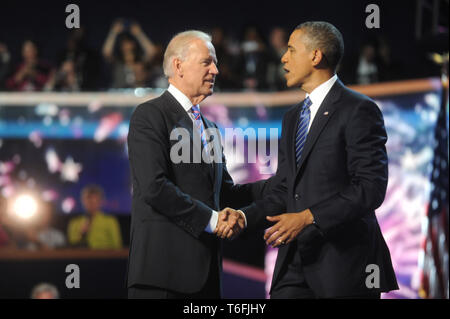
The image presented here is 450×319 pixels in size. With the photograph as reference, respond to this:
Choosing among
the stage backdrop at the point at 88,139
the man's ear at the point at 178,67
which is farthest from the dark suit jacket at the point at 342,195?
the stage backdrop at the point at 88,139

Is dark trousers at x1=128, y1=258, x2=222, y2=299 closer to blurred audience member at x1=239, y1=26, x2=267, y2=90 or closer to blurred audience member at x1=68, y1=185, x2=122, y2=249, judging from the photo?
blurred audience member at x1=68, y1=185, x2=122, y2=249

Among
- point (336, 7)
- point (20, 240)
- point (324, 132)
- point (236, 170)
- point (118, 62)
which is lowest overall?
point (20, 240)

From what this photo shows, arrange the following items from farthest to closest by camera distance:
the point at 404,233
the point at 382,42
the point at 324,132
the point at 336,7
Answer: the point at 336,7 → the point at 382,42 → the point at 404,233 → the point at 324,132

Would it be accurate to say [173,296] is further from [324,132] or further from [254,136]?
[254,136]

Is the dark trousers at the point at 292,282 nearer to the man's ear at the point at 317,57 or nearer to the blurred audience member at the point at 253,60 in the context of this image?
the man's ear at the point at 317,57

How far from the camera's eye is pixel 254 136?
612 cm

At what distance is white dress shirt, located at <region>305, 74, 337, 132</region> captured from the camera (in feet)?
8.27

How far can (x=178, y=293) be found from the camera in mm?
2490

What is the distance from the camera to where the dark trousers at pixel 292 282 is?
240cm

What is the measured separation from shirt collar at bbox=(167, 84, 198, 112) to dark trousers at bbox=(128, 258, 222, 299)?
2.01ft

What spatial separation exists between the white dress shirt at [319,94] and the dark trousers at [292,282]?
48cm

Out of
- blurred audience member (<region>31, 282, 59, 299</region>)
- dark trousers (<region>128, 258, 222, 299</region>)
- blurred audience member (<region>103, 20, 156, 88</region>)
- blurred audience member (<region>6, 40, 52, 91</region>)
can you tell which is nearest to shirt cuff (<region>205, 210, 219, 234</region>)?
dark trousers (<region>128, 258, 222, 299</region>)
